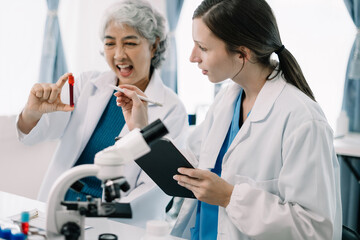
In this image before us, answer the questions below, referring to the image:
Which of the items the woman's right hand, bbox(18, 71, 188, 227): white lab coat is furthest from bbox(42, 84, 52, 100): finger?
bbox(18, 71, 188, 227): white lab coat

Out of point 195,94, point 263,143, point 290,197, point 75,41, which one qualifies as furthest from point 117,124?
point 195,94

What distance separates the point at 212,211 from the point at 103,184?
2.05 feet

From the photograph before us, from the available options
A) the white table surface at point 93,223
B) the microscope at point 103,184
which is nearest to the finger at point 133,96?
the white table surface at point 93,223

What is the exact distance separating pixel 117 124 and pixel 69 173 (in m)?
0.92

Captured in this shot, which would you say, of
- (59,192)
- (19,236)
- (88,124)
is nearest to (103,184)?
(59,192)

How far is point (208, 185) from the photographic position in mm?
1032

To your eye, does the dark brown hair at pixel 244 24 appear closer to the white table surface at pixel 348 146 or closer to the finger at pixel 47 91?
the finger at pixel 47 91

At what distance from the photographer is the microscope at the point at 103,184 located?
0.70 metres

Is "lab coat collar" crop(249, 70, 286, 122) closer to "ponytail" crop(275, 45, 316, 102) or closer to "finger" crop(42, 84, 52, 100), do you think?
"ponytail" crop(275, 45, 316, 102)

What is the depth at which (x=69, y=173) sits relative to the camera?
755mm

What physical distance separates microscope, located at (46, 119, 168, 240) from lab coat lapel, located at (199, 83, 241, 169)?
0.50 m

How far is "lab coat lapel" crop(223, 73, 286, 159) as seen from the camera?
1.14 metres

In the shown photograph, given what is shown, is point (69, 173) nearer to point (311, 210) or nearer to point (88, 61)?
point (311, 210)

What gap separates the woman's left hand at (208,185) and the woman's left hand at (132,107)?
0.39 metres
